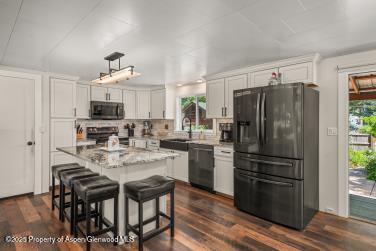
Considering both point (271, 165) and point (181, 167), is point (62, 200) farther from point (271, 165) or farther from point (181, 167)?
point (271, 165)

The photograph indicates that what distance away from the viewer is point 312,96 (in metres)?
2.83

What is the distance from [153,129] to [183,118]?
1129mm

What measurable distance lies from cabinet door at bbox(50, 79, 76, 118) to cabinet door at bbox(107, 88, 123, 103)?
39.4 inches

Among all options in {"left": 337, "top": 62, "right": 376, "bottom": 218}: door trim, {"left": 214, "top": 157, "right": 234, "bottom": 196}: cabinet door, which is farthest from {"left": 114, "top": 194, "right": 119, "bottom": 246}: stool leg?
{"left": 337, "top": 62, "right": 376, "bottom": 218}: door trim

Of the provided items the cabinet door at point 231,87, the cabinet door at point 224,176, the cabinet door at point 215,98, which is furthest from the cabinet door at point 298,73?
the cabinet door at point 224,176

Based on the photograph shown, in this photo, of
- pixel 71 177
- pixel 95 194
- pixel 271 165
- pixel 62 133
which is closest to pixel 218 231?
pixel 271 165

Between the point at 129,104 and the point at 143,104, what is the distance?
0.40 m

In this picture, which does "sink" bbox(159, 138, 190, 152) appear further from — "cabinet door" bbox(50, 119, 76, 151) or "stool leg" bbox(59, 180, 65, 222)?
"stool leg" bbox(59, 180, 65, 222)

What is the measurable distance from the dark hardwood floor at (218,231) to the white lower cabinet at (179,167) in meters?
1.10

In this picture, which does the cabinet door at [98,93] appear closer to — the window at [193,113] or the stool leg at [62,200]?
the window at [193,113]

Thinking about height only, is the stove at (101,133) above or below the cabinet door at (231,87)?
below

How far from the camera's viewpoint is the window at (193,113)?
511 cm

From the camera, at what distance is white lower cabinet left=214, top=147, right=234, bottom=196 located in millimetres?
3537

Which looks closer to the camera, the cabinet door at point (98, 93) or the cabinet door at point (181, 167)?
the cabinet door at point (181, 167)
